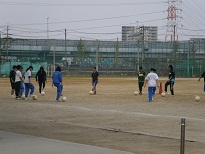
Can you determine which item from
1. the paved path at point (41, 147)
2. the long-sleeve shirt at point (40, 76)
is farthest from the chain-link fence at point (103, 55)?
the paved path at point (41, 147)

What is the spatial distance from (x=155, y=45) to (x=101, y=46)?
12805 millimetres

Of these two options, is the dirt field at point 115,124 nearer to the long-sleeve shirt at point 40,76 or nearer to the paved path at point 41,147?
the paved path at point 41,147

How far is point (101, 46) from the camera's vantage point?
130000 millimetres

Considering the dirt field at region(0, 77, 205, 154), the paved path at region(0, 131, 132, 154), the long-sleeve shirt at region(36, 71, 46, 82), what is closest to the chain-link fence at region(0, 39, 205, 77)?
the long-sleeve shirt at region(36, 71, 46, 82)

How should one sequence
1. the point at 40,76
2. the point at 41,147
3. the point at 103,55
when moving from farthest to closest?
1. the point at 103,55
2. the point at 40,76
3. the point at 41,147

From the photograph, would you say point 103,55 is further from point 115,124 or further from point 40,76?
point 115,124

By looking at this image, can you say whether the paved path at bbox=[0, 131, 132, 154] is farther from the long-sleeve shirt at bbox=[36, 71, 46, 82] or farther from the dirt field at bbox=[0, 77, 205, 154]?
the long-sleeve shirt at bbox=[36, 71, 46, 82]

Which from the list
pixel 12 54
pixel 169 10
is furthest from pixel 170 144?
pixel 12 54

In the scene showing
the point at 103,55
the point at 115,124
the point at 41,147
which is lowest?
the point at 115,124

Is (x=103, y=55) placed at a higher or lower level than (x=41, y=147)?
higher

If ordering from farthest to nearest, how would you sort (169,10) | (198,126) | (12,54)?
(12,54) < (169,10) < (198,126)

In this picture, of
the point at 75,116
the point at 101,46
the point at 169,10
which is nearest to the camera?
the point at 75,116

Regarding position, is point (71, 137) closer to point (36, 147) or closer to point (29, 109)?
point (36, 147)

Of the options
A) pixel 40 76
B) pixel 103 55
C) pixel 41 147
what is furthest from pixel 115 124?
pixel 103 55
